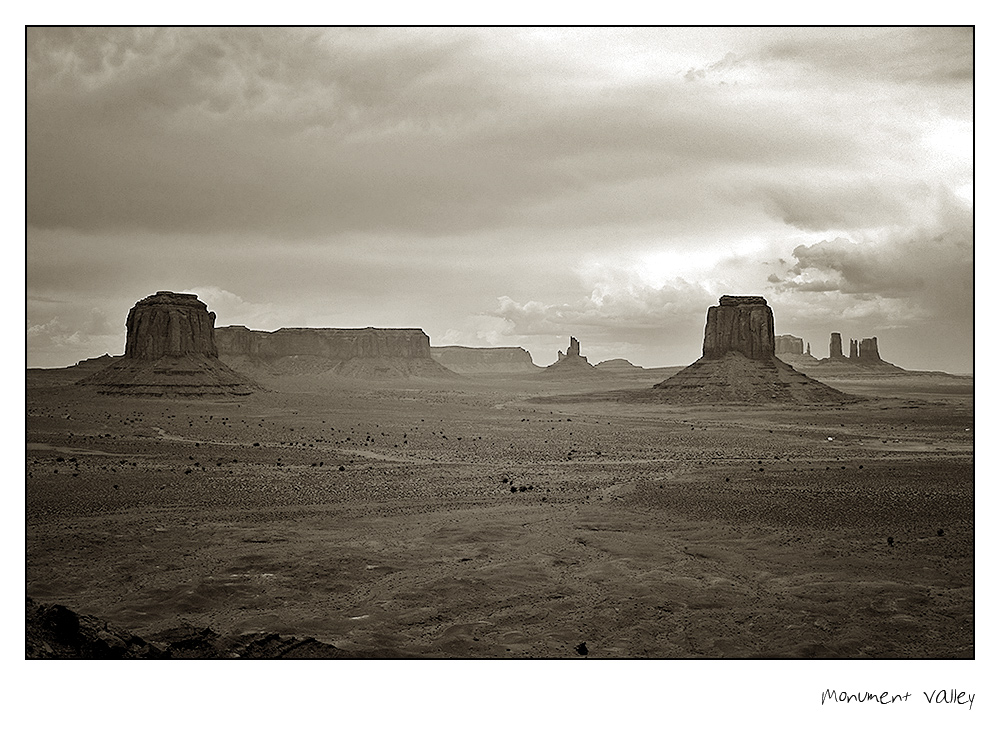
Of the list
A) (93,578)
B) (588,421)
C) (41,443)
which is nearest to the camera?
(93,578)

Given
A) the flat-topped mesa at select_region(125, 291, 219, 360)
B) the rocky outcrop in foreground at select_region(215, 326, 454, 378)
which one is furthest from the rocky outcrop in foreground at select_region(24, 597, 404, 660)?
the rocky outcrop in foreground at select_region(215, 326, 454, 378)

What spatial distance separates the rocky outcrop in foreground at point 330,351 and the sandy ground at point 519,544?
3911 inches

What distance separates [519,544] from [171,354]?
57975 mm

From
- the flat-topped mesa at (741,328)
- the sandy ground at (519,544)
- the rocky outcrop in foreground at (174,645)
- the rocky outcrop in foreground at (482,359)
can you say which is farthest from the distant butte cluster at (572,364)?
the rocky outcrop in foreground at (174,645)

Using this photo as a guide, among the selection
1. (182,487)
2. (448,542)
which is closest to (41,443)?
(182,487)

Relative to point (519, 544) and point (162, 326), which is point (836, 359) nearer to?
point (162, 326)

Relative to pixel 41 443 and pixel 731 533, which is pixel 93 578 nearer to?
pixel 731 533

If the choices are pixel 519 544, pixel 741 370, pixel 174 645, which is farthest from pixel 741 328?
pixel 174 645

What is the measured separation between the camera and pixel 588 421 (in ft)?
132

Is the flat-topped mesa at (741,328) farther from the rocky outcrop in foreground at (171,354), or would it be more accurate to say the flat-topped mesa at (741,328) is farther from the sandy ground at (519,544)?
the rocky outcrop in foreground at (171,354)

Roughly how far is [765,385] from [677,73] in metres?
44.8

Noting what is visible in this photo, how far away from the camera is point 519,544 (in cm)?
1302

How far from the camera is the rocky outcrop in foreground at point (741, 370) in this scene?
5481 cm

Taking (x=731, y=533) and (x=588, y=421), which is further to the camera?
(x=588, y=421)
